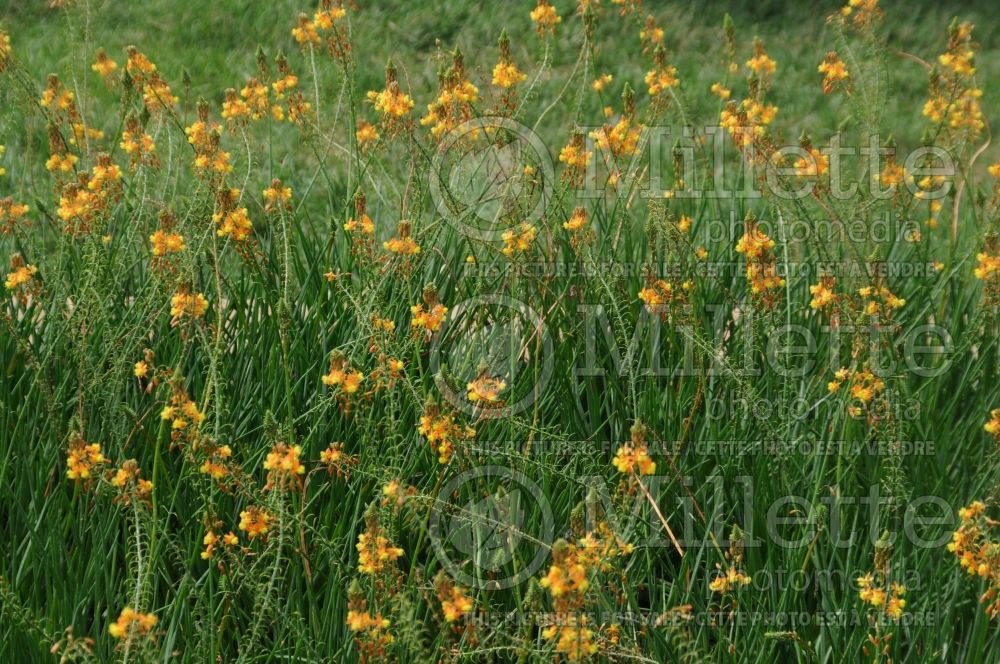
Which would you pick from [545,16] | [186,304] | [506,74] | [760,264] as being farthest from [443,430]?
[545,16]

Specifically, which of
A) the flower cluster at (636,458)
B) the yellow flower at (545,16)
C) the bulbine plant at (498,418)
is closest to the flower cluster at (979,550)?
the bulbine plant at (498,418)

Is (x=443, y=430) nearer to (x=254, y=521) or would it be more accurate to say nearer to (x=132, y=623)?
(x=254, y=521)

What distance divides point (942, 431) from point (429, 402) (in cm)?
145

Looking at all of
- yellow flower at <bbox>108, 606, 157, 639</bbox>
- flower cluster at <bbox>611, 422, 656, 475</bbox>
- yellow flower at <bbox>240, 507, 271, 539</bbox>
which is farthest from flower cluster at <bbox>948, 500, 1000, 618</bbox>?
yellow flower at <bbox>108, 606, 157, 639</bbox>

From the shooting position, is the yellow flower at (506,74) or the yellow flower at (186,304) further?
the yellow flower at (506,74)

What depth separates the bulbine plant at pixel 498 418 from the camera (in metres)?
2.25

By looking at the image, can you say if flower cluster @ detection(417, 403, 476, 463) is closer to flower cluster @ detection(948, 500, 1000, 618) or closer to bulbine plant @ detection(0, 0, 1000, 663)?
bulbine plant @ detection(0, 0, 1000, 663)

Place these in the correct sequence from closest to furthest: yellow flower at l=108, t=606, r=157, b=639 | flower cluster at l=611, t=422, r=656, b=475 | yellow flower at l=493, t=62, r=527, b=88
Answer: yellow flower at l=108, t=606, r=157, b=639 → flower cluster at l=611, t=422, r=656, b=475 → yellow flower at l=493, t=62, r=527, b=88

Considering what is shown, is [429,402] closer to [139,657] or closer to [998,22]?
[139,657]

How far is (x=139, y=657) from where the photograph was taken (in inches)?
87.2

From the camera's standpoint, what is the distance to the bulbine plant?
2.25 meters

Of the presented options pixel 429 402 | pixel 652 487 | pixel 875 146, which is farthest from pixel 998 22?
pixel 429 402

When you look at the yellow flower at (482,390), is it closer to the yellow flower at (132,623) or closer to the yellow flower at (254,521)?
the yellow flower at (254,521)

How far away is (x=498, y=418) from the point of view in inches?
103
